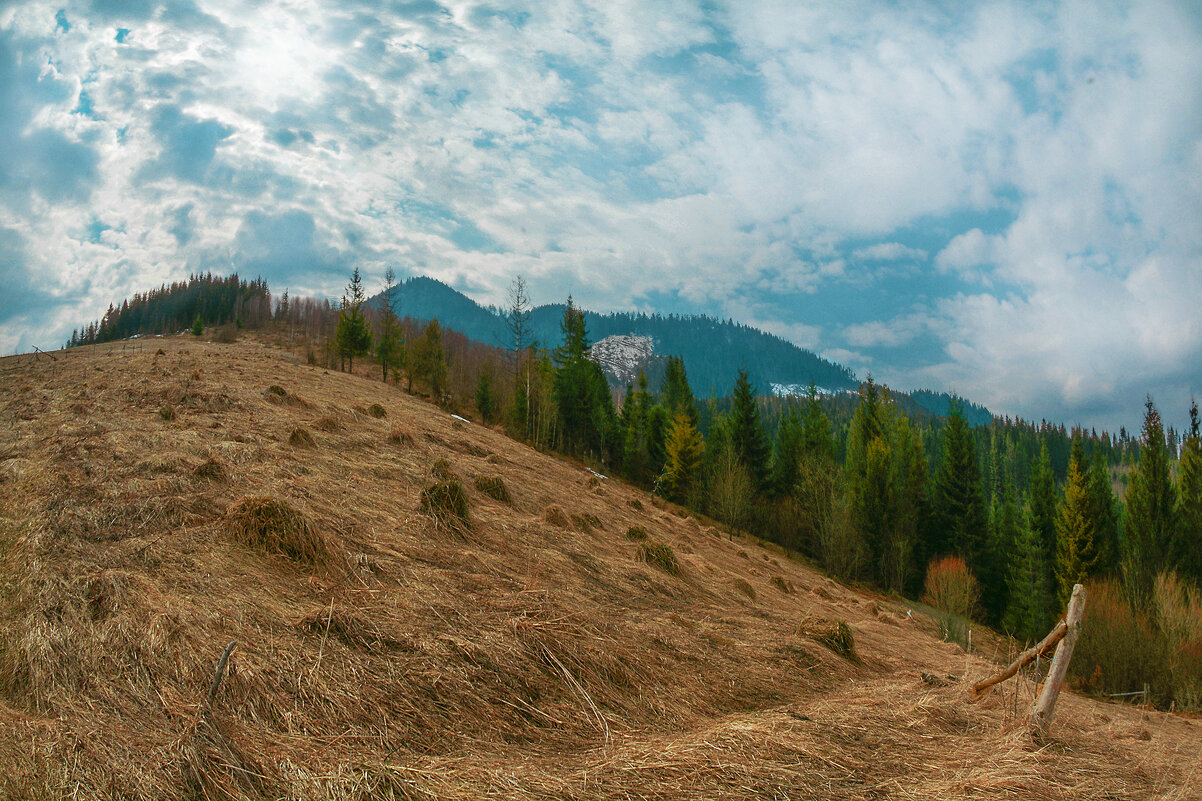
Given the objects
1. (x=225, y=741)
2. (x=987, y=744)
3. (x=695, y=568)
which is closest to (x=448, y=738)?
(x=225, y=741)

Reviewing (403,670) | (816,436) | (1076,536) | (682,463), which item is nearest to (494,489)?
(403,670)

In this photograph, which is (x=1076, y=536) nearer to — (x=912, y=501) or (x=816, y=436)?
(x=912, y=501)

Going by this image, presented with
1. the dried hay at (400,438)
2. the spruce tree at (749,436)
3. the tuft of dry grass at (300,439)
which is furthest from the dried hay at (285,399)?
the spruce tree at (749,436)

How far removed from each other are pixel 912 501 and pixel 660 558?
40923 mm

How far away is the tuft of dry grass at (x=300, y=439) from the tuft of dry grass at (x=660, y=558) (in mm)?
6561

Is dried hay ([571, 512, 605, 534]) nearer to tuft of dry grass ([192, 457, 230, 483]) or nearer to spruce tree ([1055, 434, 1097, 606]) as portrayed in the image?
tuft of dry grass ([192, 457, 230, 483])

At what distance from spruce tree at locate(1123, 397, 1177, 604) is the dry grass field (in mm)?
34812

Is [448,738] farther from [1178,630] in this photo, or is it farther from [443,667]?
[1178,630]

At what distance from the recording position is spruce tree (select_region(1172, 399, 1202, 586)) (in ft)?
110

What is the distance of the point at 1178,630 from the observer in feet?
76.6

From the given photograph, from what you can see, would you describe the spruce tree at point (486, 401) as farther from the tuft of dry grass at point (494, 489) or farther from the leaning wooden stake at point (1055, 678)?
the leaning wooden stake at point (1055, 678)

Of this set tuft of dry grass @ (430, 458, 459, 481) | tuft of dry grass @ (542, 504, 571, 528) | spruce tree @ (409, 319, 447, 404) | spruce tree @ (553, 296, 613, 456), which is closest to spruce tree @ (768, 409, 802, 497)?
spruce tree @ (553, 296, 613, 456)

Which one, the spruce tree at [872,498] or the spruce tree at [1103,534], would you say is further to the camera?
the spruce tree at [872,498]

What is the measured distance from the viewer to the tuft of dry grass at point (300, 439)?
10148 mm
